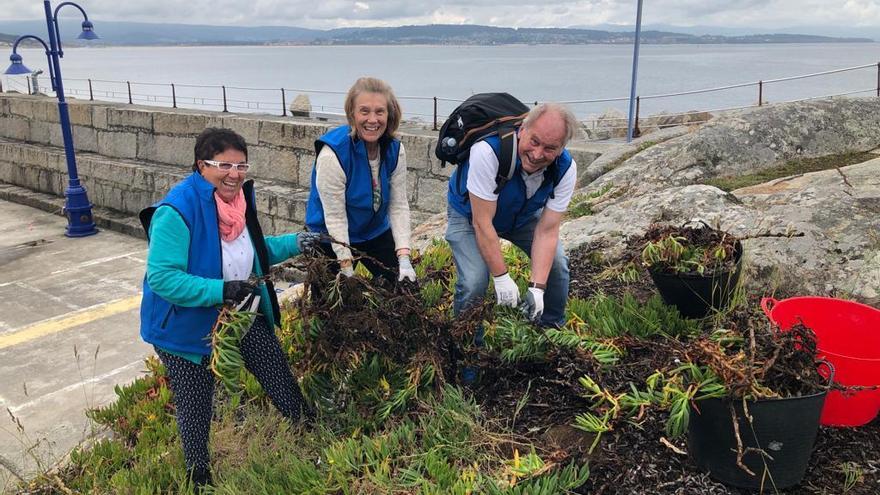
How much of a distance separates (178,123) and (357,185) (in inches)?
397

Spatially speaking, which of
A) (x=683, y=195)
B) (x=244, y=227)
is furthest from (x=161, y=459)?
(x=683, y=195)

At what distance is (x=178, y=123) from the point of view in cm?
1259

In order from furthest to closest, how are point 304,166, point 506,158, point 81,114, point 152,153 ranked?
point 81,114, point 152,153, point 304,166, point 506,158

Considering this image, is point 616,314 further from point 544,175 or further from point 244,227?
point 244,227

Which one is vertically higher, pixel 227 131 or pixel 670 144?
pixel 227 131

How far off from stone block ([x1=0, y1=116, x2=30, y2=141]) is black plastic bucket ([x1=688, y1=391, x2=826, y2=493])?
57.2 ft

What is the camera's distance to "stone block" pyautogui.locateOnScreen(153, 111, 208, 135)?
1234 centimetres

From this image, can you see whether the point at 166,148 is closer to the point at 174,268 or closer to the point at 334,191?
the point at 334,191

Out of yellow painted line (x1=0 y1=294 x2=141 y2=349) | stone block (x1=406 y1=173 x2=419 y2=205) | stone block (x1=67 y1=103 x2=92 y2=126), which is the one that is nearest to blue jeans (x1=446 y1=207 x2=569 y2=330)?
yellow painted line (x1=0 y1=294 x2=141 y2=349)

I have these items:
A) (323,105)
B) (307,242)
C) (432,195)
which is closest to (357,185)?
(307,242)

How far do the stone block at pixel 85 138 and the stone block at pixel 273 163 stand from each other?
4.70 metres

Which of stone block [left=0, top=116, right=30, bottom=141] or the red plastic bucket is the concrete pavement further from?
stone block [left=0, top=116, right=30, bottom=141]

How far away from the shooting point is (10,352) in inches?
246

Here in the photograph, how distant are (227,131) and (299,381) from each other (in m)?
1.57
